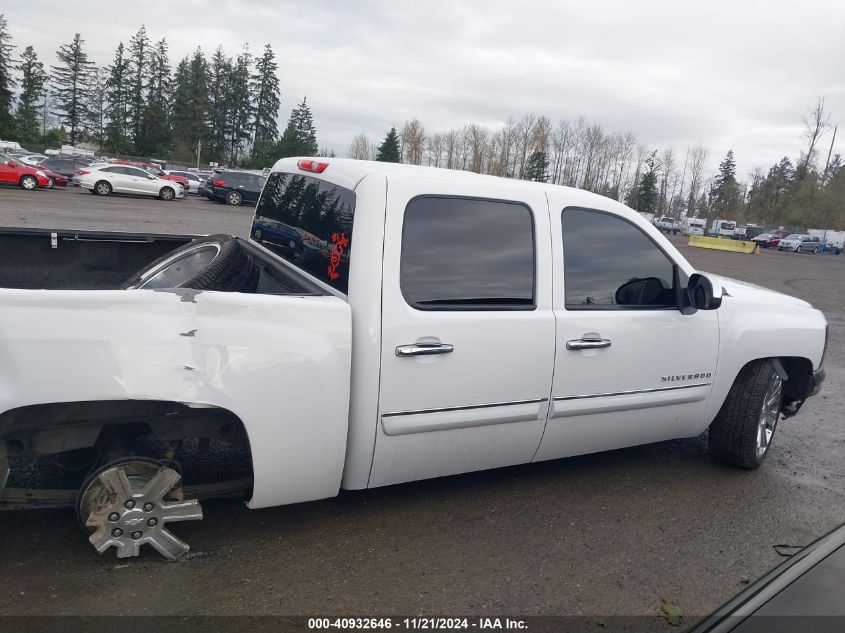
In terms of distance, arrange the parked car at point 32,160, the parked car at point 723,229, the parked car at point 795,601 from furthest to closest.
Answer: the parked car at point 723,229
the parked car at point 32,160
the parked car at point 795,601

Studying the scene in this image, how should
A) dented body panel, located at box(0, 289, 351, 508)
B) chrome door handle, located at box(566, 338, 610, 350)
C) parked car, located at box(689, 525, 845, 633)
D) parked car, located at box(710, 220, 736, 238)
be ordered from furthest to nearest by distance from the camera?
parked car, located at box(710, 220, 736, 238) < chrome door handle, located at box(566, 338, 610, 350) < dented body panel, located at box(0, 289, 351, 508) < parked car, located at box(689, 525, 845, 633)

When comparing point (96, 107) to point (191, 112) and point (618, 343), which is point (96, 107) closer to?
point (191, 112)

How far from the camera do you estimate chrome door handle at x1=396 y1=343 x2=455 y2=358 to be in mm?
3293

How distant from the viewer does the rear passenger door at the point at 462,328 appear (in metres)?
3.36

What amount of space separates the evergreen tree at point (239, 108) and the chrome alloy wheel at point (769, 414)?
3343 inches

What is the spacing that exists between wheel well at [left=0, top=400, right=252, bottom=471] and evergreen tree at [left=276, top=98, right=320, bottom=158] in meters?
58.2

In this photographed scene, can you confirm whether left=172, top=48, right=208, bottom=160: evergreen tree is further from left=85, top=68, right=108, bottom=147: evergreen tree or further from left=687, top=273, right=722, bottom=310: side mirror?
left=687, top=273, right=722, bottom=310: side mirror

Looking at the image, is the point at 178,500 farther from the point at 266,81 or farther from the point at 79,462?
the point at 266,81

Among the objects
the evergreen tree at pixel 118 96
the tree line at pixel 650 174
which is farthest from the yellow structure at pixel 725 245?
the evergreen tree at pixel 118 96

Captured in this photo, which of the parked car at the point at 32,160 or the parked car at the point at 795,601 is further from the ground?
the parked car at the point at 32,160

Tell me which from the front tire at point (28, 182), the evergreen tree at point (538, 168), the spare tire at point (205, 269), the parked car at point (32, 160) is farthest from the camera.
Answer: the parked car at point (32, 160)

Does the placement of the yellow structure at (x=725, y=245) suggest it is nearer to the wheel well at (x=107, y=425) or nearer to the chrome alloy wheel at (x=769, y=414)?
the chrome alloy wheel at (x=769, y=414)

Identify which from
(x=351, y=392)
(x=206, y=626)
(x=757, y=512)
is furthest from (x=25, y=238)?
(x=757, y=512)

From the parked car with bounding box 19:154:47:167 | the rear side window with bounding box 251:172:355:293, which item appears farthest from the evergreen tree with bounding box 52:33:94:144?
the rear side window with bounding box 251:172:355:293
